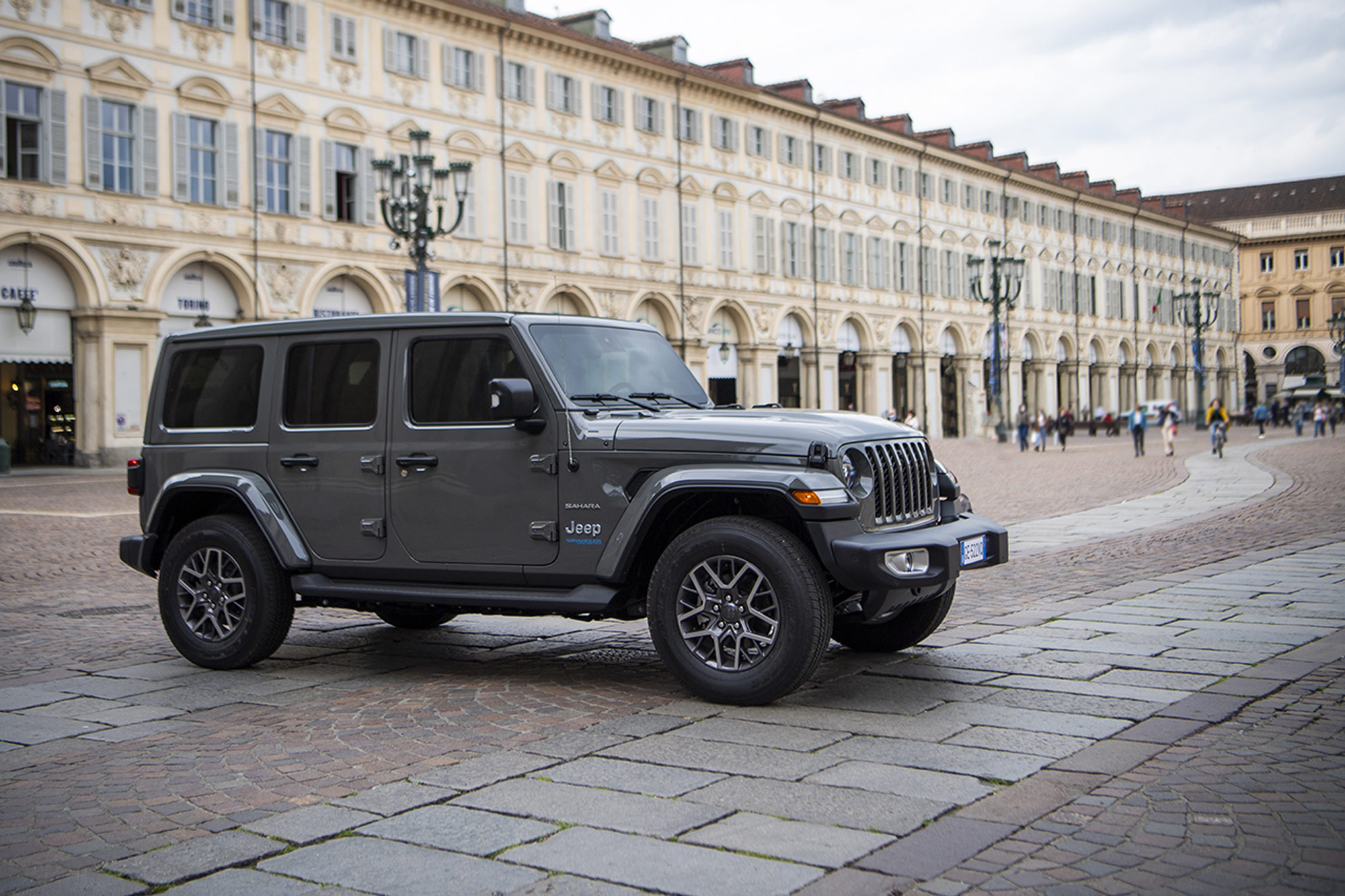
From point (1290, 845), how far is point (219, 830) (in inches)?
133

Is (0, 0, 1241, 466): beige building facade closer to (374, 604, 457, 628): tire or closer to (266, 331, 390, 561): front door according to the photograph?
(266, 331, 390, 561): front door

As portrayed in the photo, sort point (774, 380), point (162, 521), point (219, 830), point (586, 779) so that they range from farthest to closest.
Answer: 1. point (774, 380)
2. point (162, 521)
3. point (586, 779)
4. point (219, 830)

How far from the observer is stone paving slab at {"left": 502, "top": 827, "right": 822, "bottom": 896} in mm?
3918

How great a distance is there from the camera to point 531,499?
22.2ft

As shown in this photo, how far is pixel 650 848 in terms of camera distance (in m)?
4.27

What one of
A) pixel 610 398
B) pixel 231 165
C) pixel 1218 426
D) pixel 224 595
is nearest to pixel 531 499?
pixel 610 398

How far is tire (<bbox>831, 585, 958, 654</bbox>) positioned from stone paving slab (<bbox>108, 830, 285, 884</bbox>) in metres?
3.64

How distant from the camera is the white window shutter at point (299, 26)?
35.5 meters

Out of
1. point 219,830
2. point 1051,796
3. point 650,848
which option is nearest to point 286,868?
point 219,830

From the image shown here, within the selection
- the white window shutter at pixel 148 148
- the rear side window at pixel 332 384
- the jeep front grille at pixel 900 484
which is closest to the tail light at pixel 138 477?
the rear side window at pixel 332 384

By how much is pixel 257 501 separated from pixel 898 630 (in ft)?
11.6

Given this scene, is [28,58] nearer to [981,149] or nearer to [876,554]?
[876,554]

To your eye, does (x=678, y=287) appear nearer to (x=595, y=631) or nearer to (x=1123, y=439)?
(x=1123, y=439)

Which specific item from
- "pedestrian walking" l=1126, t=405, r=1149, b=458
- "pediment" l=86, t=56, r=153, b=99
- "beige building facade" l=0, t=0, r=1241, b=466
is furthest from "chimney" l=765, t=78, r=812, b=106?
"pediment" l=86, t=56, r=153, b=99
